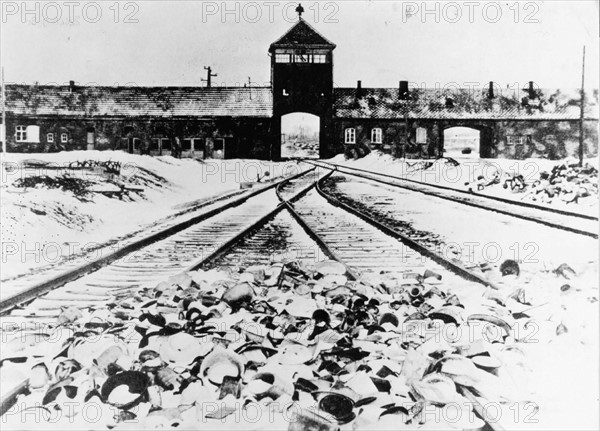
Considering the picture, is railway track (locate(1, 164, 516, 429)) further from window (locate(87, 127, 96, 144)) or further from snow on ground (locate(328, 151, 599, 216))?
window (locate(87, 127, 96, 144))

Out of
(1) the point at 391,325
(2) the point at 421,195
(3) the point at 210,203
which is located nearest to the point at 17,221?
(3) the point at 210,203

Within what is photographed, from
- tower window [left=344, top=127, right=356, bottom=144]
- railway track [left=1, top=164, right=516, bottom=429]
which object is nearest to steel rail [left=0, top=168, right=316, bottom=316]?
railway track [left=1, top=164, right=516, bottom=429]

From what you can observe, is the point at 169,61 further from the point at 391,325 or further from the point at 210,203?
the point at 391,325

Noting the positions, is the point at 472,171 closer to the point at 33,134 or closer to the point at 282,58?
the point at 282,58

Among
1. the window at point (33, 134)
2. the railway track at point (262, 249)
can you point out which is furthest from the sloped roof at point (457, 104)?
the window at point (33, 134)

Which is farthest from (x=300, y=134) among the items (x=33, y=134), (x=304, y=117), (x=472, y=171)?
(x=33, y=134)

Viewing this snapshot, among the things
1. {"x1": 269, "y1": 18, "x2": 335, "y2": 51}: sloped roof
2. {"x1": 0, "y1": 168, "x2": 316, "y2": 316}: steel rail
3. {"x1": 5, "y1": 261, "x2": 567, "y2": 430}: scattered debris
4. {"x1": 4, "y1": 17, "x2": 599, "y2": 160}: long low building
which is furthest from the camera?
{"x1": 4, "y1": 17, "x2": 599, "y2": 160}: long low building

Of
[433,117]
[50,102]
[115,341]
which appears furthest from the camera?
[433,117]

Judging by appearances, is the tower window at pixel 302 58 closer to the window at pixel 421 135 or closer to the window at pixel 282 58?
the window at pixel 282 58
